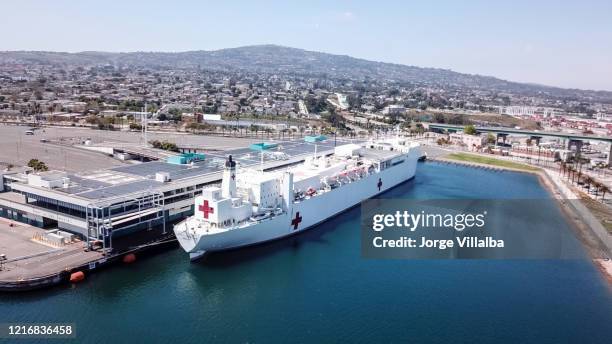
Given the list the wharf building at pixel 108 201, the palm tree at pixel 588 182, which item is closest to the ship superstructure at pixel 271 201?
the wharf building at pixel 108 201

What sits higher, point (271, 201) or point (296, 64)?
point (296, 64)

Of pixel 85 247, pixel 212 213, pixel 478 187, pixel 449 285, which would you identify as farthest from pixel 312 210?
pixel 478 187

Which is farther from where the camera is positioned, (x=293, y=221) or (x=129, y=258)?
(x=293, y=221)

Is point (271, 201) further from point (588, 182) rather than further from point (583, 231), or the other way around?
point (588, 182)

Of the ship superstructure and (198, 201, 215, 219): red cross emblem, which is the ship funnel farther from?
(198, 201, 215, 219): red cross emblem

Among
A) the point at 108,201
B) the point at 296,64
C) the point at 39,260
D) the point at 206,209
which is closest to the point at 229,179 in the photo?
the point at 206,209

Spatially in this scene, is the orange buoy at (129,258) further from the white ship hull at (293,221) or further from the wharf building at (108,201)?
the white ship hull at (293,221)

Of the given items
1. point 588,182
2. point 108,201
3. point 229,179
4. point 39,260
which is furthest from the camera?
point 588,182

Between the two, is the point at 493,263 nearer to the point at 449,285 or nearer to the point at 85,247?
the point at 449,285

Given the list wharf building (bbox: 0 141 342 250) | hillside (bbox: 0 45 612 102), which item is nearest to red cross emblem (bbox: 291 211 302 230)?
wharf building (bbox: 0 141 342 250)
